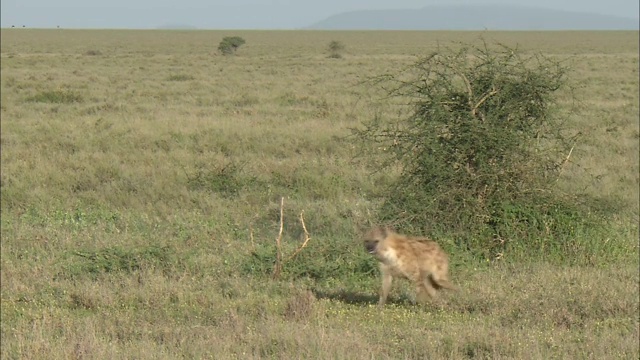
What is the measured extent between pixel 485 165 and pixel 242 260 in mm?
2654

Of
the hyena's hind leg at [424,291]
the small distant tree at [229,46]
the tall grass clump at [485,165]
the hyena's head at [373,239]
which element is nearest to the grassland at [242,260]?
the hyena's hind leg at [424,291]

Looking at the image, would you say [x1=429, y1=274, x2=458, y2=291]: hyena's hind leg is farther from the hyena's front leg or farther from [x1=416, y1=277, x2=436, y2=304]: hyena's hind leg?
the hyena's front leg

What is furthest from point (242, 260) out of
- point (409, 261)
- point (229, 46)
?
point (229, 46)

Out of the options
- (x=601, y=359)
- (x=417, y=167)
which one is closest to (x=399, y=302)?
(x=601, y=359)

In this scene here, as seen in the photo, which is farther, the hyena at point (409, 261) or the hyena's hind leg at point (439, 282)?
the hyena's hind leg at point (439, 282)

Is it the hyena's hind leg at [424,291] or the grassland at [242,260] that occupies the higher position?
the hyena's hind leg at [424,291]

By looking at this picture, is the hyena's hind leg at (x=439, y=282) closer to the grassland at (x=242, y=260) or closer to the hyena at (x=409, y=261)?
the hyena at (x=409, y=261)

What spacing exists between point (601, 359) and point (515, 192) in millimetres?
3968

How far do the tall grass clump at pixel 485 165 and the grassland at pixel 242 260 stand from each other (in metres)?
0.39

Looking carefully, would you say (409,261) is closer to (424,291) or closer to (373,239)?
(424,291)

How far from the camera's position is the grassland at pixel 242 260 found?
5461mm

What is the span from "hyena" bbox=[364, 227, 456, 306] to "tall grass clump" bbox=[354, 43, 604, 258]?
1.95m

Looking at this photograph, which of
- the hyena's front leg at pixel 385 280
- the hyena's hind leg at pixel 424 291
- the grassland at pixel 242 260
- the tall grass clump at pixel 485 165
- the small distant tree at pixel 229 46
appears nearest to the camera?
the grassland at pixel 242 260

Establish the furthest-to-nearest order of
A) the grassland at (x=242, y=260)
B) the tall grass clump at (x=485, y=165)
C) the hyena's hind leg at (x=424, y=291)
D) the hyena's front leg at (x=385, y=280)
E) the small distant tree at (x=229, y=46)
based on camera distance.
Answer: the small distant tree at (x=229, y=46) → the tall grass clump at (x=485, y=165) → the hyena's hind leg at (x=424, y=291) → the hyena's front leg at (x=385, y=280) → the grassland at (x=242, y=260)
